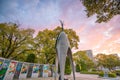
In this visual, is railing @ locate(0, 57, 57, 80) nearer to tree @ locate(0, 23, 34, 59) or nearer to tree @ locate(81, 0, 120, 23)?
tree @ locate(0, 23, 34, 59)

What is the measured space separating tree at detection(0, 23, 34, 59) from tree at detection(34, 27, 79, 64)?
1.84 m

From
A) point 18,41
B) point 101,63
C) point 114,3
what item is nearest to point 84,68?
point 101,63

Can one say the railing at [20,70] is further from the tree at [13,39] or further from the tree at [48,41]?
Result: the tree at [13,39]

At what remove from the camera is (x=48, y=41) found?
A: 784 inches

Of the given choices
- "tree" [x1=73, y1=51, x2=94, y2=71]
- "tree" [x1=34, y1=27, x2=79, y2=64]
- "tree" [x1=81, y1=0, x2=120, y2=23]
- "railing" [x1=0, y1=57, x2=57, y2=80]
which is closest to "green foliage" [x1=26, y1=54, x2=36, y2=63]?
"tree" [x1=34, y1=27, x2=79, y2=64]

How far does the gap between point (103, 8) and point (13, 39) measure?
1640 centimetres

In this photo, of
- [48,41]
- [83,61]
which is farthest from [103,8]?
[83,61]

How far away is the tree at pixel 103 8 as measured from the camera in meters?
5.86

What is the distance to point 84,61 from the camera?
120 ft

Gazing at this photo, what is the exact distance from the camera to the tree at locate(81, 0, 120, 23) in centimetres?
586

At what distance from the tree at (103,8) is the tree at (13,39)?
47.1 feet

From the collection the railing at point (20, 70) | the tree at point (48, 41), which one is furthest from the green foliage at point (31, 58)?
the railing at point (20, 70)

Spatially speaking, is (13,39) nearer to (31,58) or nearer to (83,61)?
(31,58)

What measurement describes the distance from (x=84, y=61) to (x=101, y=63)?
7408 mm
